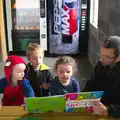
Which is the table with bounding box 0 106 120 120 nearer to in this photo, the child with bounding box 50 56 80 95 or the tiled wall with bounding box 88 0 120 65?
the child with bounding box 50 56 80 95

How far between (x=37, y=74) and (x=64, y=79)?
414 millimetres

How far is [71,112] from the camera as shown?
128 centimetres

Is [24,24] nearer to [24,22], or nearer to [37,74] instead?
[24,22]

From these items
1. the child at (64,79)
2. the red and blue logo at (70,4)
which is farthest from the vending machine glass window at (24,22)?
the child at (64,79)

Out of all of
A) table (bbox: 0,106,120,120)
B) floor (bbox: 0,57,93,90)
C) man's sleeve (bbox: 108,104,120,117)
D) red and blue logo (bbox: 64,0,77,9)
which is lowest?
floor (bbox: 0,57,93,90)

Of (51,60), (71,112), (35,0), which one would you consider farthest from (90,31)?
(71,112)

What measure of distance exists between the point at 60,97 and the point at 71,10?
4.35 meters

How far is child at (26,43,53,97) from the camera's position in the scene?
85.5 inches

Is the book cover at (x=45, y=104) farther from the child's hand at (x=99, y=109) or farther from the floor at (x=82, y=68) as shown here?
the floor at (x=82, y=68)

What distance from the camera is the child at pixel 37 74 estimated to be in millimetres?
2172

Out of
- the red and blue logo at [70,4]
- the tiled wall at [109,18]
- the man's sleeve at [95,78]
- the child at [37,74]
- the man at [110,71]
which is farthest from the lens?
the red and blue logo at [70,4]

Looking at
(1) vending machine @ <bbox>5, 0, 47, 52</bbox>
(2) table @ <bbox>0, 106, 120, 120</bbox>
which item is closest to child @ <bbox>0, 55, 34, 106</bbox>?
(2) table @ <bbox>0, 106, 120, 120</bbox>

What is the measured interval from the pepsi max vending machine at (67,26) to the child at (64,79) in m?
3.60

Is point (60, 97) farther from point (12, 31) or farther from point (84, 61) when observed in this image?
point (12, 31)
